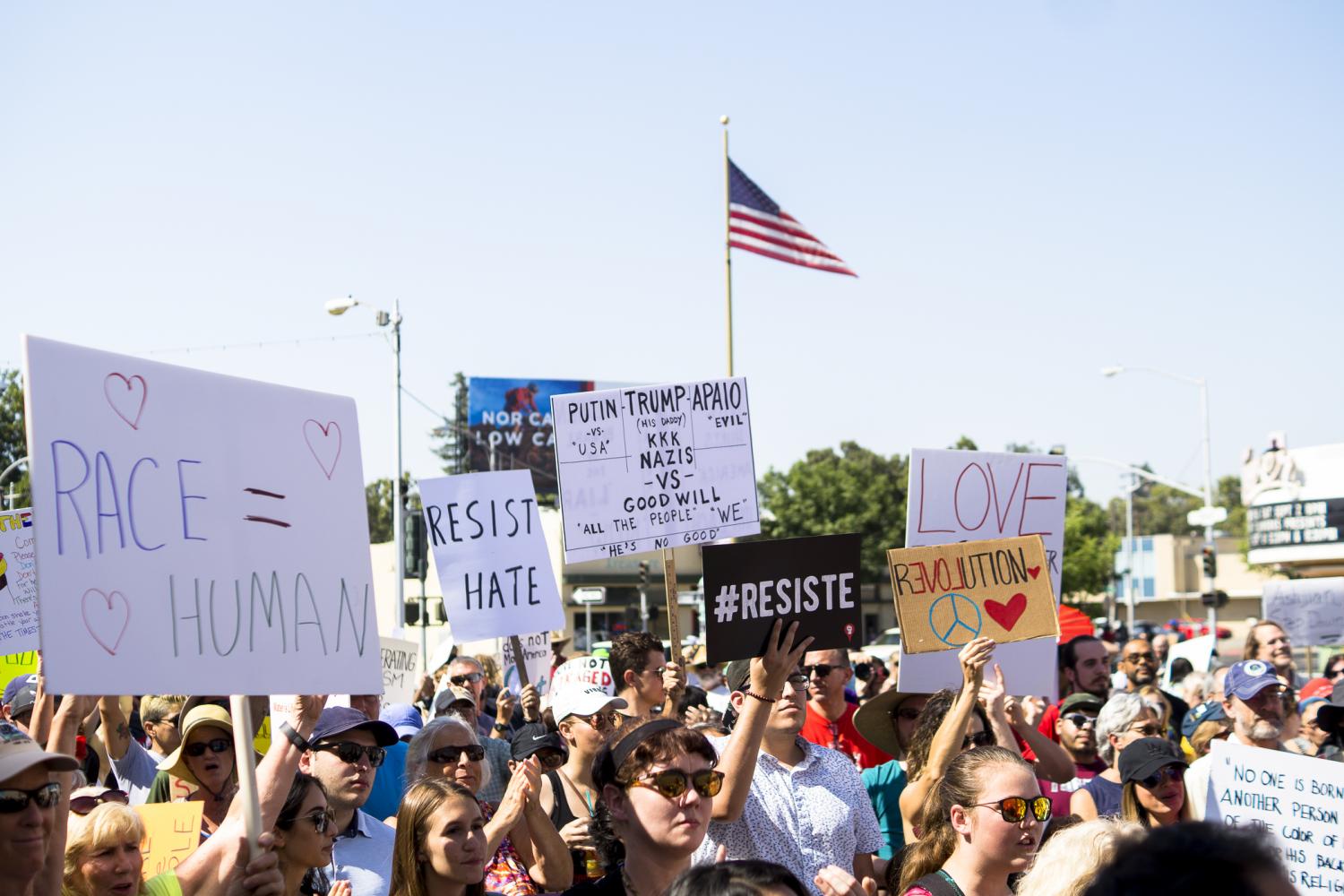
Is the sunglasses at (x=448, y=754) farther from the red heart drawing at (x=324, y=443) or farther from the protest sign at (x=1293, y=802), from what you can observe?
the protest sign at (x=1293, y=802)

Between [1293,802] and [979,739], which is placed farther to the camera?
[979,739]

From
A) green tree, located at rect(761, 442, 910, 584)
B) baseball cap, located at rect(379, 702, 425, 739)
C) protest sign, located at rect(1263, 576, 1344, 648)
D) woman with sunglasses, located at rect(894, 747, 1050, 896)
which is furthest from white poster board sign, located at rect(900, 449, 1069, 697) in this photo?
green tree, located at rect(761, 442, 910, 584)

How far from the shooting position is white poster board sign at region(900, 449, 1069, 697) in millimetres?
6637

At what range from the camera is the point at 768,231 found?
873 inches

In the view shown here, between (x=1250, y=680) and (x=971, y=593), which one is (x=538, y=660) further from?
(x=1250, y=680)

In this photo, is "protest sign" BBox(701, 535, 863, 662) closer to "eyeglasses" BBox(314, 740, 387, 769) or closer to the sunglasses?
the sunglasses

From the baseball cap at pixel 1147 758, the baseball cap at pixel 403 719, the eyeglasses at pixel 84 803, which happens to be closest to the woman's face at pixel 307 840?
the eyeglasses at pixel 84 803

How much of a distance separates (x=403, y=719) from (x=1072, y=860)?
4074 mm

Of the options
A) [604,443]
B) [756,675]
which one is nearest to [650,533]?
[604,443]

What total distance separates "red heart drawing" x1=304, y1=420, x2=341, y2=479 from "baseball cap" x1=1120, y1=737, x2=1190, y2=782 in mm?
3468

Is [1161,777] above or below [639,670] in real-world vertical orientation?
below

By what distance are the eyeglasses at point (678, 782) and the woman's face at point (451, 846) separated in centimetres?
77

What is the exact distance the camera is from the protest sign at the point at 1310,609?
487 inches

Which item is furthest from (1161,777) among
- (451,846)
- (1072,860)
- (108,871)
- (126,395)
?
(126,395)
